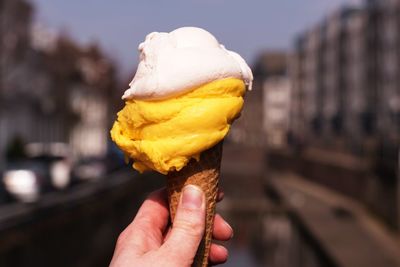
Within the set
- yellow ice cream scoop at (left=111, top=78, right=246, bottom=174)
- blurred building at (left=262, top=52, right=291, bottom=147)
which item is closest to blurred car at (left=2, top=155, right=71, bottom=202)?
yellow ice cream scoop at (left=111, top=78, right=246, bottom=174)

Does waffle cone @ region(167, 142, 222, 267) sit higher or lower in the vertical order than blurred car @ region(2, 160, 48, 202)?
higher

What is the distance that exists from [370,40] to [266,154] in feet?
51.2

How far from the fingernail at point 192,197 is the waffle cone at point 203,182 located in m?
0.09

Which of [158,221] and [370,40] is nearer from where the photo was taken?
[158,221]

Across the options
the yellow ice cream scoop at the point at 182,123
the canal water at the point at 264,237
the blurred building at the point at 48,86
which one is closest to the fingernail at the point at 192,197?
the yellow ice cream scoop at the point at 182,123

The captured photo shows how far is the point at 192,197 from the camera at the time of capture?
256cm

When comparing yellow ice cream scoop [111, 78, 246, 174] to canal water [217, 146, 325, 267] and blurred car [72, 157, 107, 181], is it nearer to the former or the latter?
canal water [217, 146, 325, 267]

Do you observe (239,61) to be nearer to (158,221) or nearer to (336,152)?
(158,221)

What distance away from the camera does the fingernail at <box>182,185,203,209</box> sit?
2535 mm

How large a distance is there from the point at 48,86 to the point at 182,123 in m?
45.6

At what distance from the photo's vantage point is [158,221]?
2.81 meters

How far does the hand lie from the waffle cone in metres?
0.09

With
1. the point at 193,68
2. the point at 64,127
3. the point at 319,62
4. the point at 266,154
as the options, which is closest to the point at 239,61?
the point at 193,68

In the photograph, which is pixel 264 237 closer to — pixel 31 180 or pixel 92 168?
pixel 92 168
